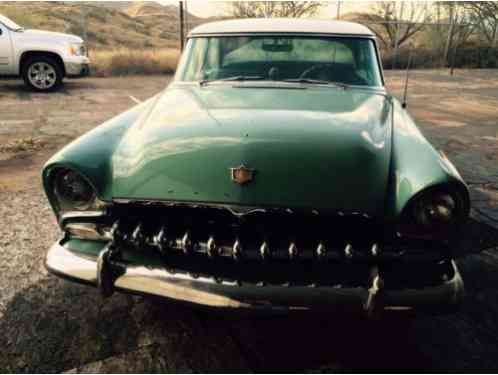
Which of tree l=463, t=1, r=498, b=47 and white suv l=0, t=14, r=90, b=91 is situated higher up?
tree l=463, t=1, r=498, b=47

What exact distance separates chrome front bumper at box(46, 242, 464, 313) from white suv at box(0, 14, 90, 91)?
28.8 ft

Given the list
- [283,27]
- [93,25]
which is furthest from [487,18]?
[93,25]

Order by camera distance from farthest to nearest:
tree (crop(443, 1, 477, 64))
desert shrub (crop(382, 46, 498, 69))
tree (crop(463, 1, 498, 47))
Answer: tree (crop(463, 1, 498, 47)) → desert shrub (crop(382, 46, 498, 69)) → tree (crop(443, 1, 477, 64))

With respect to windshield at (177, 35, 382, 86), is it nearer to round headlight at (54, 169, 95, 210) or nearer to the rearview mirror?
the rearview mirror

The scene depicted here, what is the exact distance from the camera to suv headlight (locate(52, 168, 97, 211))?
205 centimetres

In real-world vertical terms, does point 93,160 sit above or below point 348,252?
above

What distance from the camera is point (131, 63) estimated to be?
1411 centimetres

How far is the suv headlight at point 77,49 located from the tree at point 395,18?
12.1 meters

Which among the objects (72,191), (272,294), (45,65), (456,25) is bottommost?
(272,294)

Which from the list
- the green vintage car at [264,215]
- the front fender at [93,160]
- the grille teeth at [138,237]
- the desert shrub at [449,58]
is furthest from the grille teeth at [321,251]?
the desert shrub at [449,58]

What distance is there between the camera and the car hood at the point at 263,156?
5.93ft

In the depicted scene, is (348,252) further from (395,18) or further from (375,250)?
(395,18)

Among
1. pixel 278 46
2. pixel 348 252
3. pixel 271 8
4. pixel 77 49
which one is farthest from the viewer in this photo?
pixel 271 8

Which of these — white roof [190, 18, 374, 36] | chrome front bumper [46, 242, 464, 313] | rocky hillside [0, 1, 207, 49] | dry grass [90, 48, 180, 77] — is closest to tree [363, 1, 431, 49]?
dry grass [90, 48, 180, 77]
